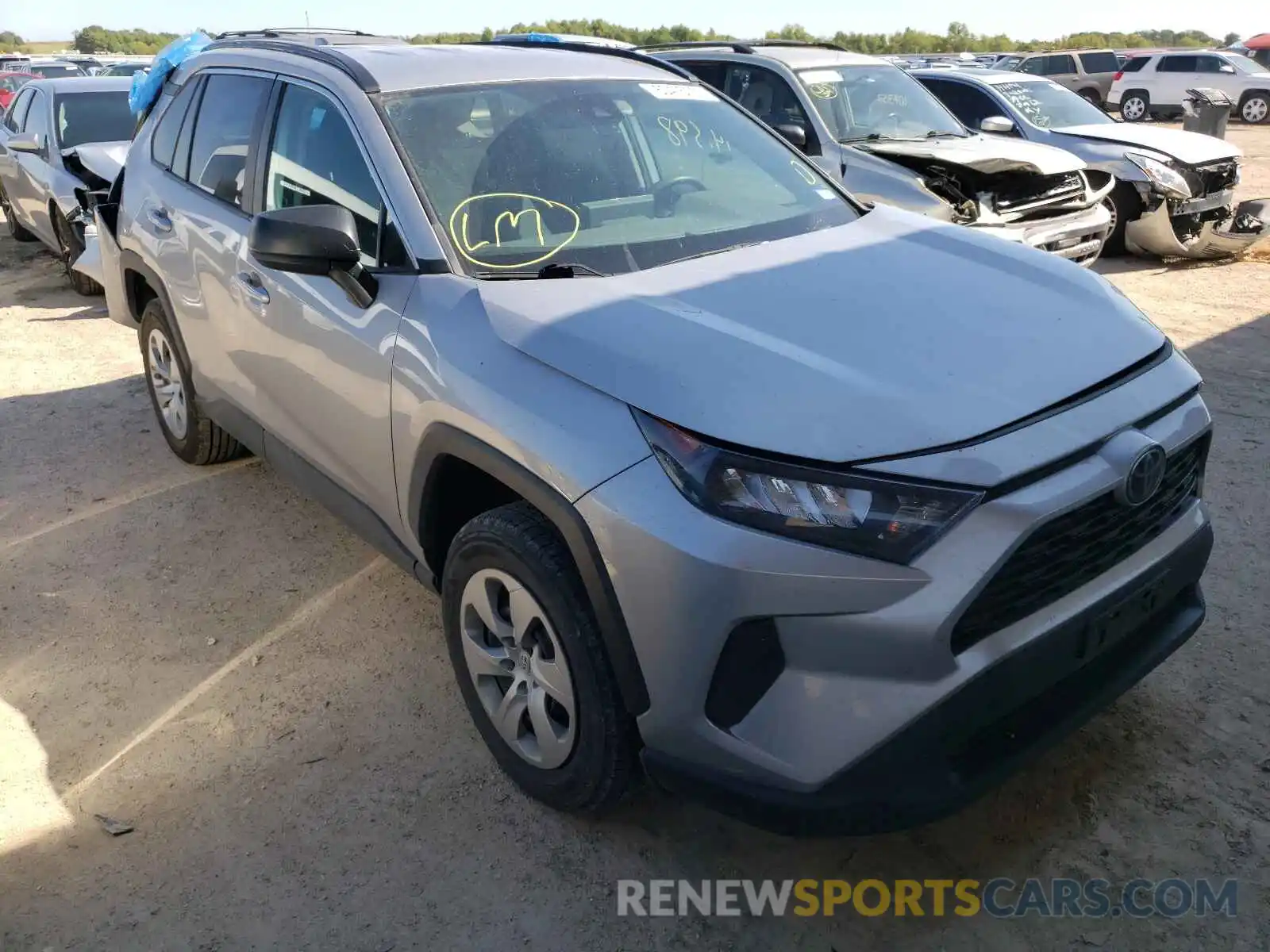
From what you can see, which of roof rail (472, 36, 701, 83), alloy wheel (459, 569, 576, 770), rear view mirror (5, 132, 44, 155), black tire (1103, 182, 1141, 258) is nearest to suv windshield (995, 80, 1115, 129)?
black tire (1103, 182, 1141, 258)

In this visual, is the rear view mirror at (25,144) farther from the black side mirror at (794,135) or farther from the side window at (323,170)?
the side window at (323,170)

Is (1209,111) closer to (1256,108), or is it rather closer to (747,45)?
(747,45)

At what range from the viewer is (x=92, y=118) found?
8.79 meters

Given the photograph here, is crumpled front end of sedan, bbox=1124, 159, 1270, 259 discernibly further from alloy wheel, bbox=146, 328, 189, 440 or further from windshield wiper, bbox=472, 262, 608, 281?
alloy wheel, bbox=146, 328, 189, 440

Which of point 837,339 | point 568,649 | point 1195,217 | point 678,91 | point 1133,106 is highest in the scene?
point 678,91

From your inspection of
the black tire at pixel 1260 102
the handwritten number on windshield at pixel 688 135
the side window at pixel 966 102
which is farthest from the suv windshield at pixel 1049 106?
the black tire at pixel 1260 102

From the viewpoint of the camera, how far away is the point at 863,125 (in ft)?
25.4

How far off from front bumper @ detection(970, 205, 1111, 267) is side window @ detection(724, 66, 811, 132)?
164 cm

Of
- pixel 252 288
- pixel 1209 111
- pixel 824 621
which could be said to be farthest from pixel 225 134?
pixel 1209 111

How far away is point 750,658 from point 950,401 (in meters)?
0.67

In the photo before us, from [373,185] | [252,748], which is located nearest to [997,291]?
[373,185]

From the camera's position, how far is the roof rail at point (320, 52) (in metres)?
3.08

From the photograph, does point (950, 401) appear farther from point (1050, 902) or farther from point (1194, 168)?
point (1194, 168)

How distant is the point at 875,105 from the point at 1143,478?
21.3 feet
